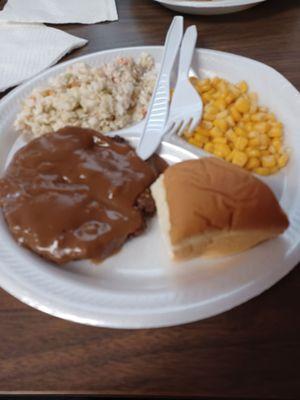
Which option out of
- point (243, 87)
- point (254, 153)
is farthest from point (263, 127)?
point (243, 87)

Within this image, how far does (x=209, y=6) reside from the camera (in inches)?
74.1

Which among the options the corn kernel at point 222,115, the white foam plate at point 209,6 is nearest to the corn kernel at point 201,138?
the corn kernel at point 222,115

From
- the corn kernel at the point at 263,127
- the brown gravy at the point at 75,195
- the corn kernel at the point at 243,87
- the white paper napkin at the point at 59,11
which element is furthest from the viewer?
the white paper napkin at the point at 59,11

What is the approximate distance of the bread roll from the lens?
3.33 feet

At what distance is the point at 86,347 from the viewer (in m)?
0.99

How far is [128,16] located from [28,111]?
103cm

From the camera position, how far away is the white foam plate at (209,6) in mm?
1874

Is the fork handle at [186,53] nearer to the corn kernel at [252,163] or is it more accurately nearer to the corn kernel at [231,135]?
the corn kernel at [231,135]

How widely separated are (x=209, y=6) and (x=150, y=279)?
1.47 meters

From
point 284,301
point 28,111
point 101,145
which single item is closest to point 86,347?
point 284,301

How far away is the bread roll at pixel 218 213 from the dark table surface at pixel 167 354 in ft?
0.58

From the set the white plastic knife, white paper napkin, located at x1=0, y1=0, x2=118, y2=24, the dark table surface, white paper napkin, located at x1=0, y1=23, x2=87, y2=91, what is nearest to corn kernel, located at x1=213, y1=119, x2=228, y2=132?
the white plastic knife

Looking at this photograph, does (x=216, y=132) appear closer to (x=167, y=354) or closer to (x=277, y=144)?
(x=277, y=144)

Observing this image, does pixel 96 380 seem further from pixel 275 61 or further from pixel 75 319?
pixel 275 61
